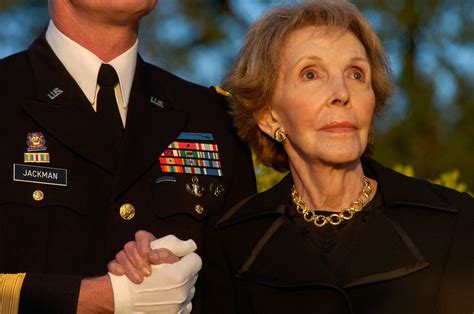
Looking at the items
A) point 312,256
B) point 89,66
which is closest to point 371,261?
point 312,256

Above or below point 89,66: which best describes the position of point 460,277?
below

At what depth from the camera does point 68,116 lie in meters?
4.18

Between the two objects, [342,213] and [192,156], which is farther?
[192,156]

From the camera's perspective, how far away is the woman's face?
12.9ft

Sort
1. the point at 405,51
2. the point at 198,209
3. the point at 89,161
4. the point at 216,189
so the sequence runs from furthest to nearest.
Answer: the point at 405,51
the point at 216,189
the point at 198,209
the point at 89,161

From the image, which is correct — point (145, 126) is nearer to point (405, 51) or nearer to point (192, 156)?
point (192, 156)

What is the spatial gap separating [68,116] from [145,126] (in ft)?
1.03

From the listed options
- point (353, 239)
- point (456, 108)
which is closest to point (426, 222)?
point (353, 239)

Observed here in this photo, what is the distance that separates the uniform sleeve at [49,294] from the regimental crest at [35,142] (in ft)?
1.68

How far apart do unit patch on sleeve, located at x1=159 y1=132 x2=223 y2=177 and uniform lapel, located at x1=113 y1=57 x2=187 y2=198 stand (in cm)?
4

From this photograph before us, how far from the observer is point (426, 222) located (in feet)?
12.7

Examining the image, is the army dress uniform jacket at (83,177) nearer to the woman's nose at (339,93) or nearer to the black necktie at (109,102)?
the black necktie at (109,102)

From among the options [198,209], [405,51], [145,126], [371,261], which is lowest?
[371,261]

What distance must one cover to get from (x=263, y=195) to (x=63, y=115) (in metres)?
0.83
